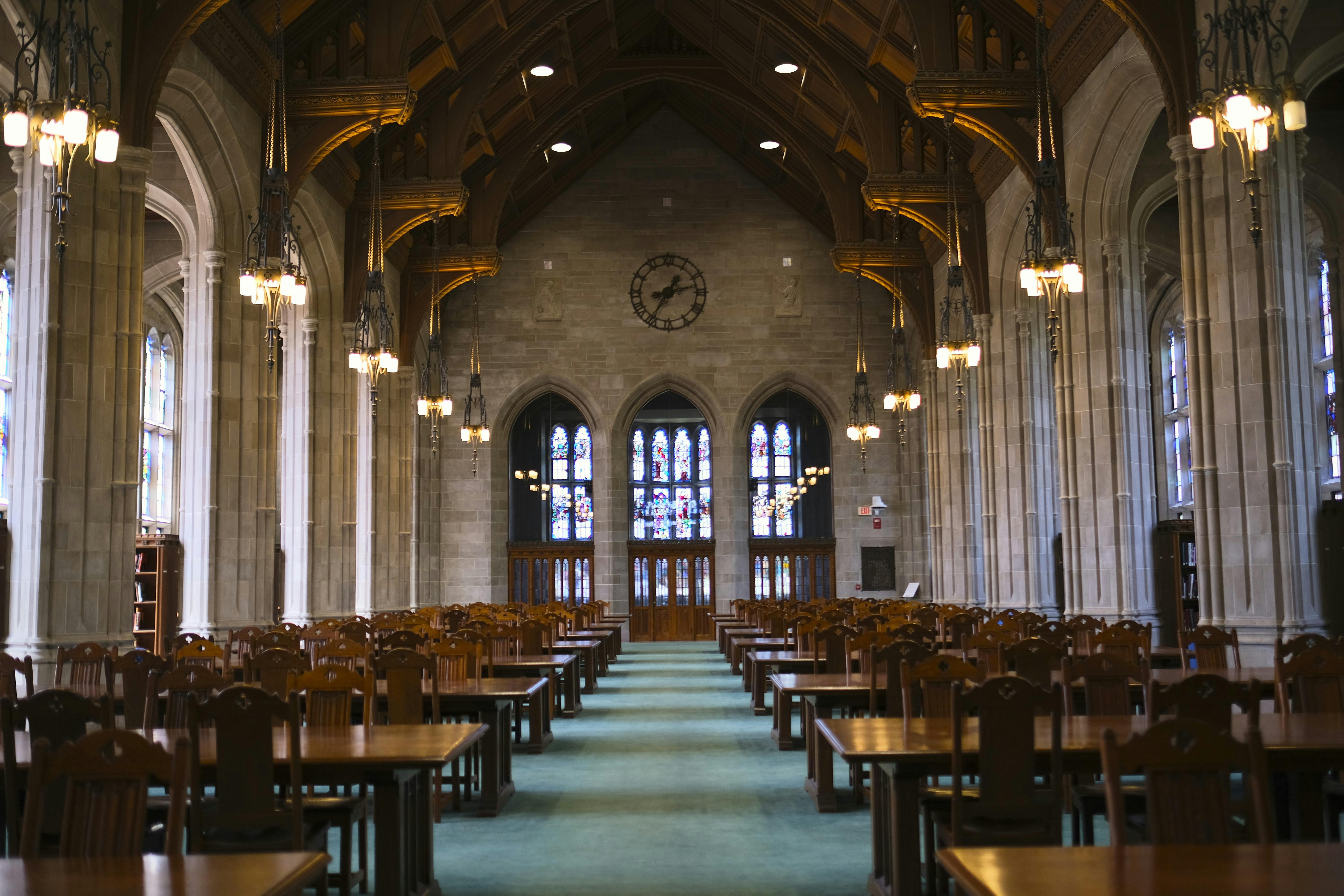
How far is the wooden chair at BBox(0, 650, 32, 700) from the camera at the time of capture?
24.6 feet

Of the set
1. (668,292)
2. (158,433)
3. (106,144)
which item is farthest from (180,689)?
(668,292)

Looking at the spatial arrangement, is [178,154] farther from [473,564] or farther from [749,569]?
[749,569]

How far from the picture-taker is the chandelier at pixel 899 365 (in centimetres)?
2206

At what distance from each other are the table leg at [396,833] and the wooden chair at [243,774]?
0.44 metres

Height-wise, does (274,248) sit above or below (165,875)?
above

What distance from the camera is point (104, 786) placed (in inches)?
155

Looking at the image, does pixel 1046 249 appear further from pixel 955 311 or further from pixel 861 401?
pixel 861 401

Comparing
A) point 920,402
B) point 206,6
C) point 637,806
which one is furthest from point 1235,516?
point 920,402

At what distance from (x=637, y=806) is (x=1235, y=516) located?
6.62m

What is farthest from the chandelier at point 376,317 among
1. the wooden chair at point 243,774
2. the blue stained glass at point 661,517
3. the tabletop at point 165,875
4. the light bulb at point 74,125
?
the blue stained glass at point 661,517

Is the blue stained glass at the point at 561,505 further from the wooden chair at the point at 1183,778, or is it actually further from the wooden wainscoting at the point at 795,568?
the wooden chair at the point at 1183,778

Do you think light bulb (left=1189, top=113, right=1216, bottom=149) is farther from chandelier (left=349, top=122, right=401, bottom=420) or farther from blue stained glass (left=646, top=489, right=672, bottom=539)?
blue stained glass (left=646, top=489, right=672, bottom=539)

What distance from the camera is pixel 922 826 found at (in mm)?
8938

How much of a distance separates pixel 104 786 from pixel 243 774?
139 cm
